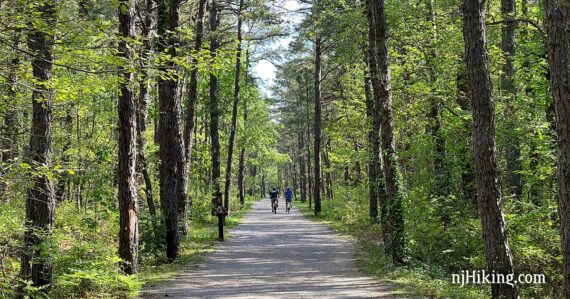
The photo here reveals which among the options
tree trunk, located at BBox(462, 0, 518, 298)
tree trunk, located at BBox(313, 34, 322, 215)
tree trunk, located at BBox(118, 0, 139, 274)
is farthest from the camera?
tree trunk, located at BBox(313, 34, 322, 215)

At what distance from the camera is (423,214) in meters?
11.4

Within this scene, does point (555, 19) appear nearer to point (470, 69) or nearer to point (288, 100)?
point (470, 69)

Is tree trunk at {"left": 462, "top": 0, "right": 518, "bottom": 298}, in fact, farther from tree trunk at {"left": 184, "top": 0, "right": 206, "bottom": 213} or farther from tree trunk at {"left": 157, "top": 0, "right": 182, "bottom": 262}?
tree trunk at {"left": 184, "top": 0, "right": 206, "bottom": 213}

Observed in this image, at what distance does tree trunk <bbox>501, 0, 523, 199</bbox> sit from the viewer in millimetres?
10768

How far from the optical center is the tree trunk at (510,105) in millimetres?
10768

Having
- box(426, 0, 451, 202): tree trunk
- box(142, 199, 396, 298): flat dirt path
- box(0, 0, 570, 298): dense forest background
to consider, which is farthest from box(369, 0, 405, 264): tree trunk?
box(426, 0, 451, 202): tree trunk

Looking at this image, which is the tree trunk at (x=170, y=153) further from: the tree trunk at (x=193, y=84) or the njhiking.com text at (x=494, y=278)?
the njhiking.com text at (x=494, y=278)

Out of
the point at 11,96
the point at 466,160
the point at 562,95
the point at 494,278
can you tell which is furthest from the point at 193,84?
the point at 562,95

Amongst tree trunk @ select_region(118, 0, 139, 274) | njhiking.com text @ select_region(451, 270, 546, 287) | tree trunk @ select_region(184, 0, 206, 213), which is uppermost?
tree trunk @ select_region(184, 0, 206, 213)

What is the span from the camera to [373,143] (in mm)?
12242

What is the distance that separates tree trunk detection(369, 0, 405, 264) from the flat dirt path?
1.28 metres

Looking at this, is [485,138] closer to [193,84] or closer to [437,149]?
[437,149]

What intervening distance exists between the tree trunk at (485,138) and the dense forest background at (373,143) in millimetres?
21

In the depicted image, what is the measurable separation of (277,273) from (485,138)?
206 inches
